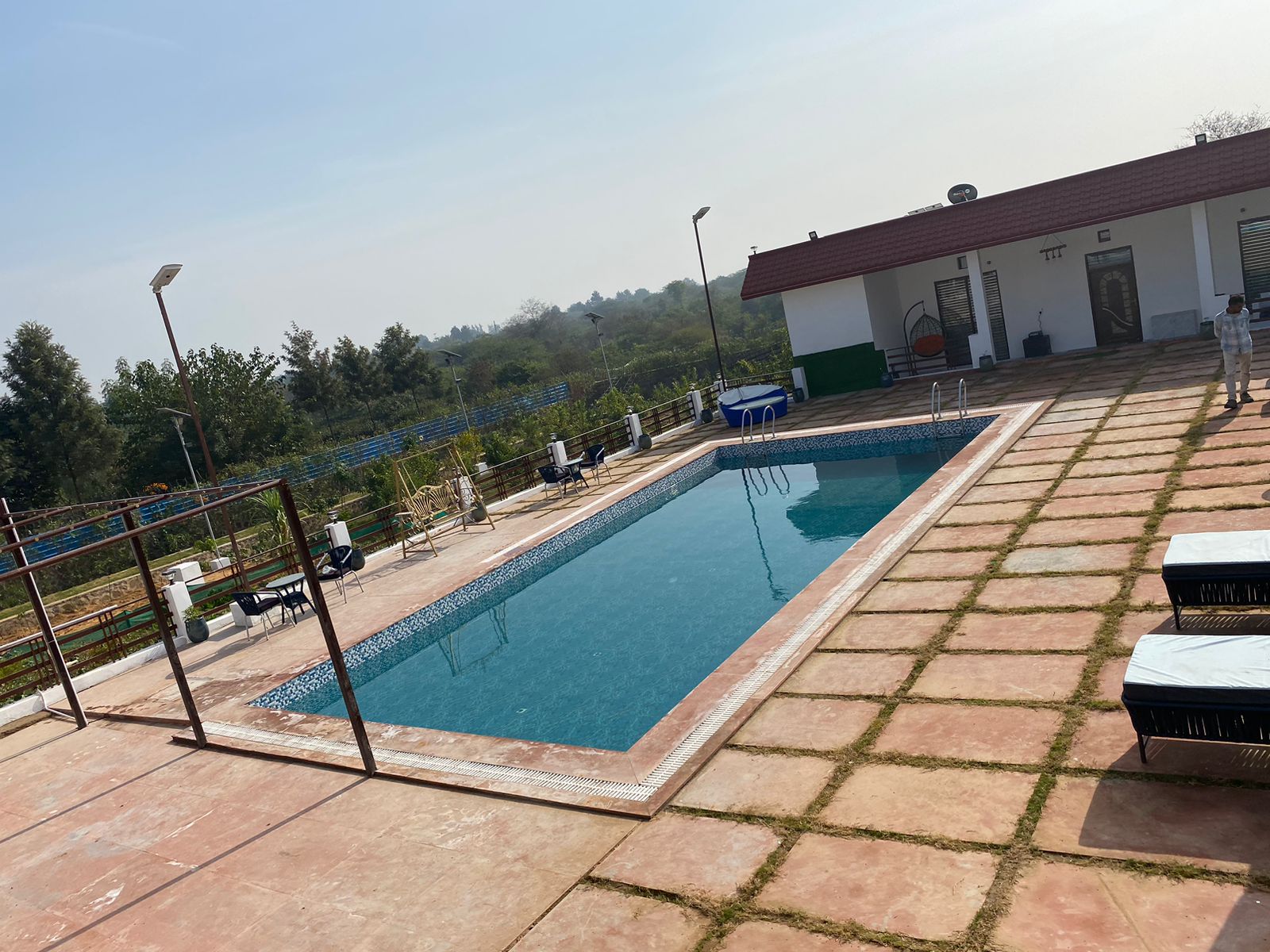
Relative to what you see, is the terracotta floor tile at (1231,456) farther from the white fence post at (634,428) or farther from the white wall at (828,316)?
the white fence post at (634,428)

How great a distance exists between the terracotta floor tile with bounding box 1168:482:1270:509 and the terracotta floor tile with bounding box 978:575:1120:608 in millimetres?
1680

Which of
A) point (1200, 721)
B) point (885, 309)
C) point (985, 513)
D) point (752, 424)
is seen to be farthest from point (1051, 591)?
point (885, 309)

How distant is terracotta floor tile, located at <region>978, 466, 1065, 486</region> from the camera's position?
9.58 meters

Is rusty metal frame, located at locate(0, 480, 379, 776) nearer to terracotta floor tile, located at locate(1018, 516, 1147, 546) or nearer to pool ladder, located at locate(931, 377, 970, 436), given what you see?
terracotta floor tile, located at locate(1018, 516, 1147, 546)

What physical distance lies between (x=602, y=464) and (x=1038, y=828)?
12.7 m

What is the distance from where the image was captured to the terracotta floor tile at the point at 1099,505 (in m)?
7.74

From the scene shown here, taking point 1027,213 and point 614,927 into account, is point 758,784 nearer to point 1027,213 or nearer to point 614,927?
point 614,927

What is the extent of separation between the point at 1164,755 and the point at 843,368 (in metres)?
15.7

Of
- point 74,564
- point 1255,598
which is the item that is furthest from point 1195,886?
point 74,564

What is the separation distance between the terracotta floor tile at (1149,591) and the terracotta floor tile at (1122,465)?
3.07m

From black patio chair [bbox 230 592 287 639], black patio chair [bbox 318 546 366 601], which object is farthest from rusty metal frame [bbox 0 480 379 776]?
black patio chair [bbox 318 546 366 601]

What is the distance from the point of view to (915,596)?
693cm

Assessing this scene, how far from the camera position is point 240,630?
10461mm

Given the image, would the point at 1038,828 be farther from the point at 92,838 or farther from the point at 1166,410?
the point at 1166,410
